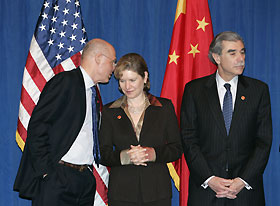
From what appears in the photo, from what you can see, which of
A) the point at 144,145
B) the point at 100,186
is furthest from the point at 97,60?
the point at 100,186

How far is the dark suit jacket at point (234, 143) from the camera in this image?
257cm

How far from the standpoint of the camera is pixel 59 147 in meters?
2.48

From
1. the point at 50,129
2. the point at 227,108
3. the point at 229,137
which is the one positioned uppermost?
the point at 227,108

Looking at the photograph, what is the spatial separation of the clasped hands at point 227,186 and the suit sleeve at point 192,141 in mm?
72

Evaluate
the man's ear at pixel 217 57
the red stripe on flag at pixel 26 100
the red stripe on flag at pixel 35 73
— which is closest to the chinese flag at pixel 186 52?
the man's ear at pixel 217 57

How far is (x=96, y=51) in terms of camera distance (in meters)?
2.74

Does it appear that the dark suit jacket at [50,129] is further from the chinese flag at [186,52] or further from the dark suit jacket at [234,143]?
the chinese flag at [186,52]

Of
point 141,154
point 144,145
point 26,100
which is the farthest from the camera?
point 26,100

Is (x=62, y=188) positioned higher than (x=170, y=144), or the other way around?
(x=170, y=144)

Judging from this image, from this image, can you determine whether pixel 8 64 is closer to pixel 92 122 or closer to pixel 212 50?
pixel 92 122

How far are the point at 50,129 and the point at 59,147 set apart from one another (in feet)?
0.49

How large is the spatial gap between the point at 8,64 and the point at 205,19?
2185 mm

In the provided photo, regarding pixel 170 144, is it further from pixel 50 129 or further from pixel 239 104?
pixel 50 129

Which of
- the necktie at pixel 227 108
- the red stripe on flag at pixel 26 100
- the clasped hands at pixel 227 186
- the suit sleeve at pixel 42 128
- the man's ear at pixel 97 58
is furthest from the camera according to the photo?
the red stripe on flag at pixel 26 100
